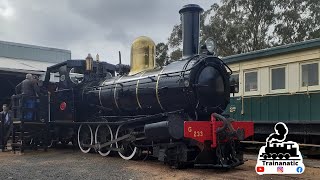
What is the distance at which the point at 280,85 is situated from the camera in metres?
11.8

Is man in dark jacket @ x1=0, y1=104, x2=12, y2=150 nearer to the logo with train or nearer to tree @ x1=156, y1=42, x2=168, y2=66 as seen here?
the logo with train

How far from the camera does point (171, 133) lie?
8.46 meters

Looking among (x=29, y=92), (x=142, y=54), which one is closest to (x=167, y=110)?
(x=142, y=54)

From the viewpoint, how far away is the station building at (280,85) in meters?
10.8

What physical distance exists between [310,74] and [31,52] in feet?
85.0

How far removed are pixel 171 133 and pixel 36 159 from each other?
15.0ft

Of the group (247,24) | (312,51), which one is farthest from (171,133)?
(247,24)

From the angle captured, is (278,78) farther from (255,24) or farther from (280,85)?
(255,24)

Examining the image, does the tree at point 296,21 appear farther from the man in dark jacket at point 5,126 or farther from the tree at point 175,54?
the man in dark jacket at point 5,126

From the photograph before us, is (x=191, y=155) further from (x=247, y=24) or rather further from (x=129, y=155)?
(x=247, y=24)

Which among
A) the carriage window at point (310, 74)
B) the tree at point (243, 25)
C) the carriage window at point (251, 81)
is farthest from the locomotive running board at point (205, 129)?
the tree at point (243, 25)

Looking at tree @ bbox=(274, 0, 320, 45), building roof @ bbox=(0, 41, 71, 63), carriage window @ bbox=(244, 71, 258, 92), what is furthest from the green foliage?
carriage window @ bbox=(244, 71, 258, 92)

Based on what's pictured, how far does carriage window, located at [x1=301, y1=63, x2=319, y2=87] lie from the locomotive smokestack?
332cm

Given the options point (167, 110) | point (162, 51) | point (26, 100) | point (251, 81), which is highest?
point (162, 51)
